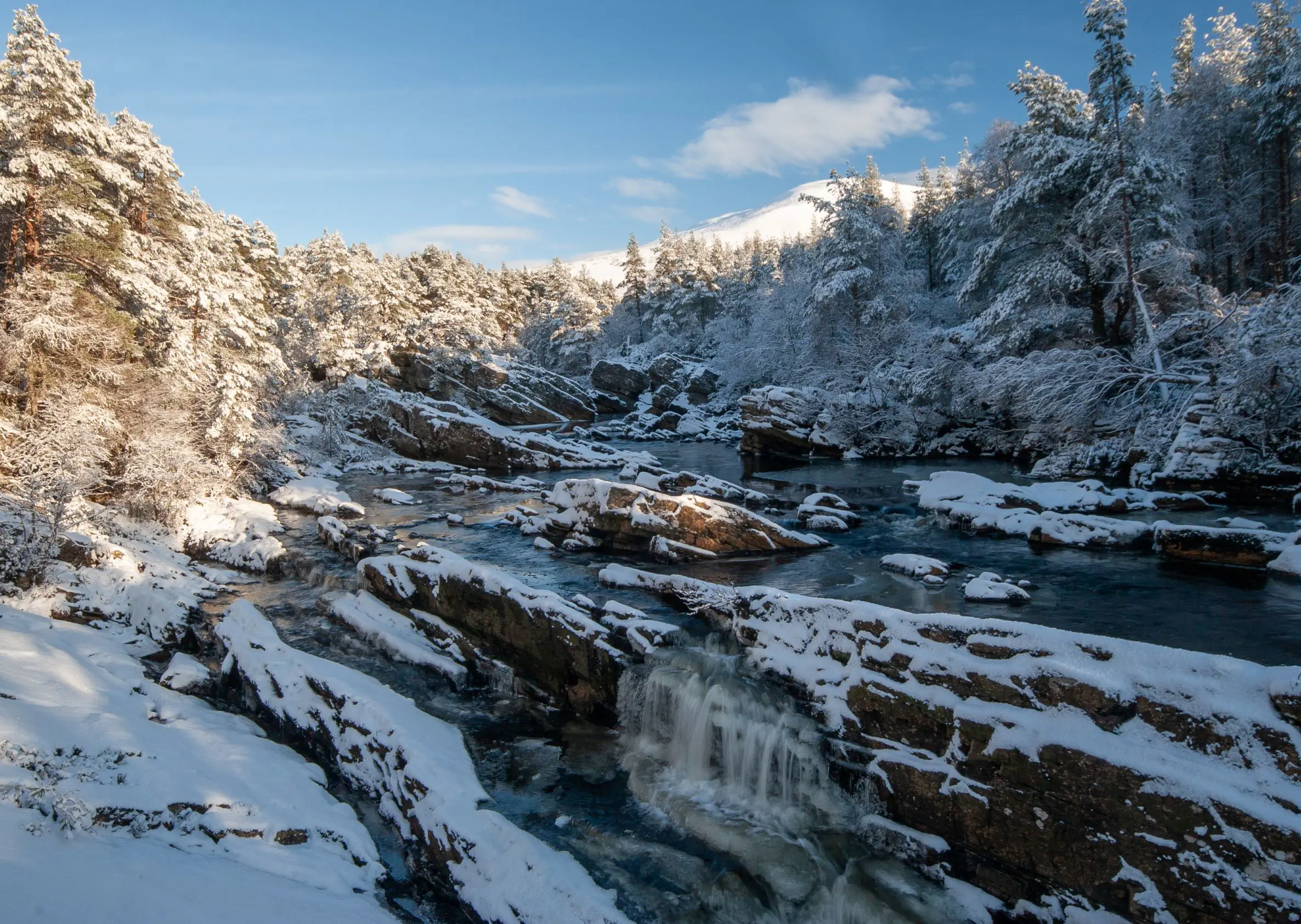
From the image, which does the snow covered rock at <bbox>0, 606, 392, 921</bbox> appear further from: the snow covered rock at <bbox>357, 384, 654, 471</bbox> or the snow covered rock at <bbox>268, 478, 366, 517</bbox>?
the snow covered rock at <bbox>357, 384, 654, 471</bbox>

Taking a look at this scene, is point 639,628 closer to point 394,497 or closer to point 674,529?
point 674,529

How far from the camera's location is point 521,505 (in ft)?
72.8

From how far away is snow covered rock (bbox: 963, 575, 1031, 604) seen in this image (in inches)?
425

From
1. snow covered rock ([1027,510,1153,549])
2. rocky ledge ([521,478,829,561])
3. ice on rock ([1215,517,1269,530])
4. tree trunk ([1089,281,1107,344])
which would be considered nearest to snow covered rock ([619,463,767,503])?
rocky ledge ([521,478,829,561])

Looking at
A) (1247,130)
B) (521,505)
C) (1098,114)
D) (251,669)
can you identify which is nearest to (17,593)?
(251,669)

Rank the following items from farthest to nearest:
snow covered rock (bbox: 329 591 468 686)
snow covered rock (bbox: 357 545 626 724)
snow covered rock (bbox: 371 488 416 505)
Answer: snow covered rock (bbox: 371 488 416 505)
snow covered rock (bbox: 329 591 468 686)
snow covered rock (bbox: 357 545 626 724)

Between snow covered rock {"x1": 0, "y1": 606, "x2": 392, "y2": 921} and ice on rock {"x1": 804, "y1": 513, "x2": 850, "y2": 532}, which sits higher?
ice on rock {"x1": 804, "y1": 513, "x2": 850, "y2": 532}

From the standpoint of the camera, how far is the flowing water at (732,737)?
6.55 metres

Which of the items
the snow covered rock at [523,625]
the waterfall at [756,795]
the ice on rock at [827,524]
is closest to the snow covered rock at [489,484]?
the ice on rock at [827,524]

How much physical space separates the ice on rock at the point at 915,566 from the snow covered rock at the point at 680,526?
2358 millimetres

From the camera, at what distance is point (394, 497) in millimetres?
24156

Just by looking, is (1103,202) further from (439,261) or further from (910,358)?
(439,261)

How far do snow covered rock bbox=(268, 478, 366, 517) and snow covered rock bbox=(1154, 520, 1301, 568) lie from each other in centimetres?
2243

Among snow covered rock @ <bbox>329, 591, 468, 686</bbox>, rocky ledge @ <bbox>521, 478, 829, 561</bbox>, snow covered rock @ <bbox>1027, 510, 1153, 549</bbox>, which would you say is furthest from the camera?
rocky ledge @ <bbox>521, 478, 829, 561</bbox>
